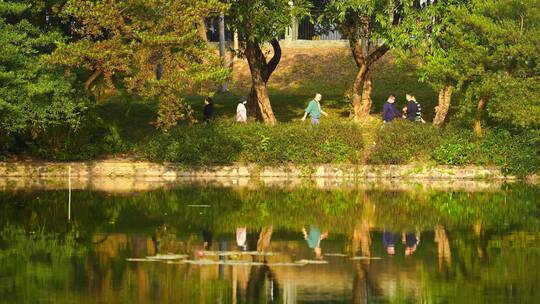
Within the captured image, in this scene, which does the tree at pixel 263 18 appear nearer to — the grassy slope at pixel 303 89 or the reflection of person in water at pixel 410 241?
the grassy slope at pixel 303 89

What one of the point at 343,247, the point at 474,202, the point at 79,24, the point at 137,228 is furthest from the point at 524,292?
the point at 79,24

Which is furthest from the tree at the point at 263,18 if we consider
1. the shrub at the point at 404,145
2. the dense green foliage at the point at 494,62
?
the shrub at the point at 404,145

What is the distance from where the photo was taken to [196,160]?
4466 cm

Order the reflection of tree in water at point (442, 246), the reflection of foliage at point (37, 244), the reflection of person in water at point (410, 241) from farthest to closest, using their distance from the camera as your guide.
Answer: the reflection of person in water at point (410, 241) < the reflection of foliage at point (37, 244) < the reflection of tree in water at point (442, 246)

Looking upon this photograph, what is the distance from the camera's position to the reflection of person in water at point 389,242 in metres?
25.8

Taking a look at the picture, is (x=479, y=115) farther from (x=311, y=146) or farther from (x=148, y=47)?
(x=148, y=47)

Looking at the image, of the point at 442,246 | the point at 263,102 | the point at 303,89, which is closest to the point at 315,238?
the point at 442,246

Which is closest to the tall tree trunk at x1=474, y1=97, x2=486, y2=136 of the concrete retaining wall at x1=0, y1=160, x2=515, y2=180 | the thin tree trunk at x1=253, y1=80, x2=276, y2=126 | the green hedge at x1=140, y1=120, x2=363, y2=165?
the concrete retaining wall at x1=0, y1=160, x2=515, y2=180

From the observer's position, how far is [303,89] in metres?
61.7

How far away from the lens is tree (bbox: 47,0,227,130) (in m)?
41.0

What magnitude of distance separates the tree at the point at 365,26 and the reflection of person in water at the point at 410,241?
20583 mm

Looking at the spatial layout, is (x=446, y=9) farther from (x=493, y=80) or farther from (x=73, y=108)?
(x=73, y=108)

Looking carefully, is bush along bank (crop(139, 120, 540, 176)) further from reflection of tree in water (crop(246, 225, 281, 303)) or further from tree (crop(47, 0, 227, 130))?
reflection of tree in water (crop(246, 225, 281, 303))

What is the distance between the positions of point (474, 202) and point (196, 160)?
11.3 m
